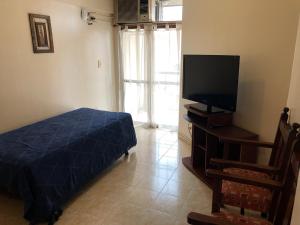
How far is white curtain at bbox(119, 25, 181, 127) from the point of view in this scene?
13.1 ft

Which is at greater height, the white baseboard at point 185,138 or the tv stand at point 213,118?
the tv stand at point 213,118

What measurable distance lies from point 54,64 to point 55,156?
1551 mm

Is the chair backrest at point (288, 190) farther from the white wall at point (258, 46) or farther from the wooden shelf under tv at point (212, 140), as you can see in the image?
the white wall at point (258, 46)

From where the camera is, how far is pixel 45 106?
3100mm

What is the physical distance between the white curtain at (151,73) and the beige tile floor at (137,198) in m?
1.28

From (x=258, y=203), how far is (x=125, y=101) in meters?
3.30

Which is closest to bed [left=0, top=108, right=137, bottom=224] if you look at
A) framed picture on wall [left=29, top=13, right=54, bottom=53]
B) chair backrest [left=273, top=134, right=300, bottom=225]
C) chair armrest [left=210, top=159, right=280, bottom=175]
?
framed picture on wall [left=29, top=13, right=54, bottom=53]

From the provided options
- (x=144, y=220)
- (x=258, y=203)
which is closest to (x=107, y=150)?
(x=144, y=220)

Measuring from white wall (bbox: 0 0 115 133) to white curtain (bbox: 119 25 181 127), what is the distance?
32cm

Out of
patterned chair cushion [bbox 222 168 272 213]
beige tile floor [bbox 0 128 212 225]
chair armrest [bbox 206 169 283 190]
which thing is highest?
chair armrest [bbox 206 169 283 190]

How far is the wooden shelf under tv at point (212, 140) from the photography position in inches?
92.5

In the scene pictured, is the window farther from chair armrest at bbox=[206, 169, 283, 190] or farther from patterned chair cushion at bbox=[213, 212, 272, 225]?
patterned chair cushion at bbox=[213, 212, 272, 225]

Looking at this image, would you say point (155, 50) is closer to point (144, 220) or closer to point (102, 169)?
point (102, 169)

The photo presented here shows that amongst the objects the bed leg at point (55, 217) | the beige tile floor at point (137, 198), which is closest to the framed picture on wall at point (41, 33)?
the beige tile floor at point (137, 198)
